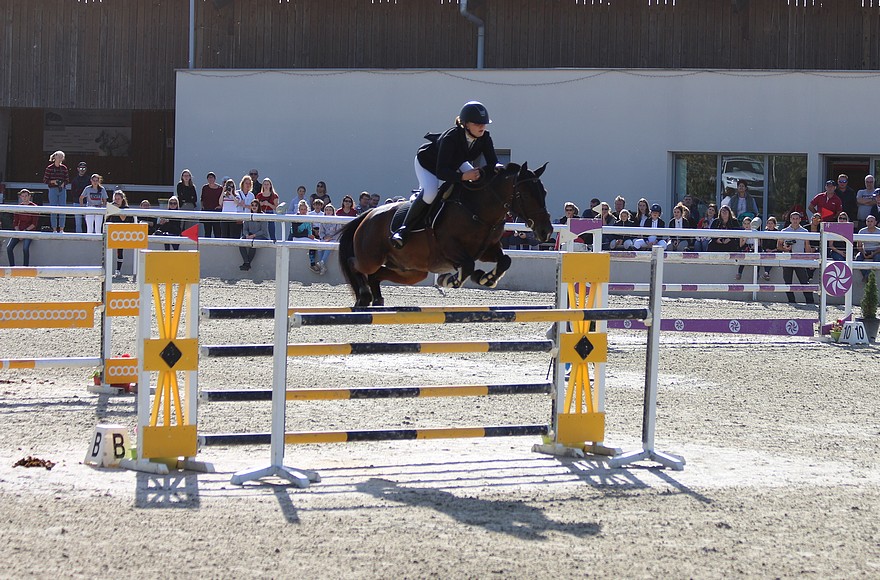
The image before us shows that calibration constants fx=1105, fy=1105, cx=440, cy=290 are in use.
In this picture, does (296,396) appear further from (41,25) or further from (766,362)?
(41,25)

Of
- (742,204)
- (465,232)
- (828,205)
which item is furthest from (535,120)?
(465,232)

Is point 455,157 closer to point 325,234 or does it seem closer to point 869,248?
point 325,234

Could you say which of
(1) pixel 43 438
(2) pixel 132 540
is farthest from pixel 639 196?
(2) pixel 132 540

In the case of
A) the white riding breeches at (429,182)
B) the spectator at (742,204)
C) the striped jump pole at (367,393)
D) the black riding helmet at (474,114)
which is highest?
the spectator at (742,204)

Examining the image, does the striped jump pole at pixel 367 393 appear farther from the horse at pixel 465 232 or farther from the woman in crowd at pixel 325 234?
the woman in crowd at pixel 325 234

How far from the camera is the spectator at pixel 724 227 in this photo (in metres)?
16.1

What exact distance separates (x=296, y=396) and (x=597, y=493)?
167cm

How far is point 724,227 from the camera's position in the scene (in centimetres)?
1656

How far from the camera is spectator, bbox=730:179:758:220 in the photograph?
Answer: 1819 centimetres

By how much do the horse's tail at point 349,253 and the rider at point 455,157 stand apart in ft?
2.08

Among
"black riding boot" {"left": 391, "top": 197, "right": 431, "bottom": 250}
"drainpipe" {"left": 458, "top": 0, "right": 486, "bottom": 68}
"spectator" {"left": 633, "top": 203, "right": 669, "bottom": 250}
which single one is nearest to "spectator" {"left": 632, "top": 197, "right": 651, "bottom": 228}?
"spectator" {"left": 633, "top": 203, "right": 669, "bottom": 250}

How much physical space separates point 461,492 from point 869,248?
474 inches

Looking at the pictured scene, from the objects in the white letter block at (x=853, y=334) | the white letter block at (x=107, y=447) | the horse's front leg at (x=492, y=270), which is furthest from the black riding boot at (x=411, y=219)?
the white letter block at (x=853, y=334)

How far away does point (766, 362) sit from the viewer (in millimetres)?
10977
